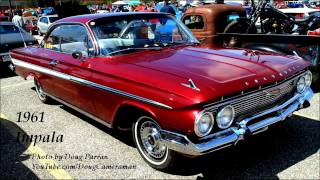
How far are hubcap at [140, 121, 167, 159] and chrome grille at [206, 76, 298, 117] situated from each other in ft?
2.44

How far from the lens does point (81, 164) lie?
3967 millimetres

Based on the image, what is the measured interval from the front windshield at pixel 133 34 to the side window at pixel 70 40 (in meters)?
0.18

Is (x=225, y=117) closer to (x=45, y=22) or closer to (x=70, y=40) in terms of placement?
(x=70, y=40)

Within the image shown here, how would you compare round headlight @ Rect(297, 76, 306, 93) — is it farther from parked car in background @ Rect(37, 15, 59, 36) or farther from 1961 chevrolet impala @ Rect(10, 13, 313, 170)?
parked car in background @ Rect(37, 15, 59, 36)

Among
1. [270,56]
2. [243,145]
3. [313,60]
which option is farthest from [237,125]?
[313,60]

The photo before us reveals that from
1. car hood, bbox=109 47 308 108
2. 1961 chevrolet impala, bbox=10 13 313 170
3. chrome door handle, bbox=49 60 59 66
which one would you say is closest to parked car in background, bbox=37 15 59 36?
1961 chevrolet impala, bbox=10 13 313 170

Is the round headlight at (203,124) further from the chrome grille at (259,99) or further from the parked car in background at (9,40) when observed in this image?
the parked car in background at (9,40)

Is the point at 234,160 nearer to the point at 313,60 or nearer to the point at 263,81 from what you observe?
the point at 263,81

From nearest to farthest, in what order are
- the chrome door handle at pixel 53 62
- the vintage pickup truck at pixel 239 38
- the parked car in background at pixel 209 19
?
1. the chrome door handle at pixel 53 62
2. the vintage pickup truck at pixel 239 38
3. the parked car in background at pixel 209 19

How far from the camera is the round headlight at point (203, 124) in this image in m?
3.04

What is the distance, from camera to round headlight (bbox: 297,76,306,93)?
415cm

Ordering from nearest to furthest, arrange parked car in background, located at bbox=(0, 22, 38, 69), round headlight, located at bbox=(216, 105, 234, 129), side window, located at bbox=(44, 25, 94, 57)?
1. round headlight, located at bbox=(216, 105, 234, 129)
2. side window, located at bbox=(44, 25, 94, 57)
3. parked car in background, located at bbox=(0, 22, 38, 69)

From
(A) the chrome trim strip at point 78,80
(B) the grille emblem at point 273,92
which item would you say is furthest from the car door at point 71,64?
(B) the grille emblem at point 273,92

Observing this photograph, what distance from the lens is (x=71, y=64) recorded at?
4.59 metres
